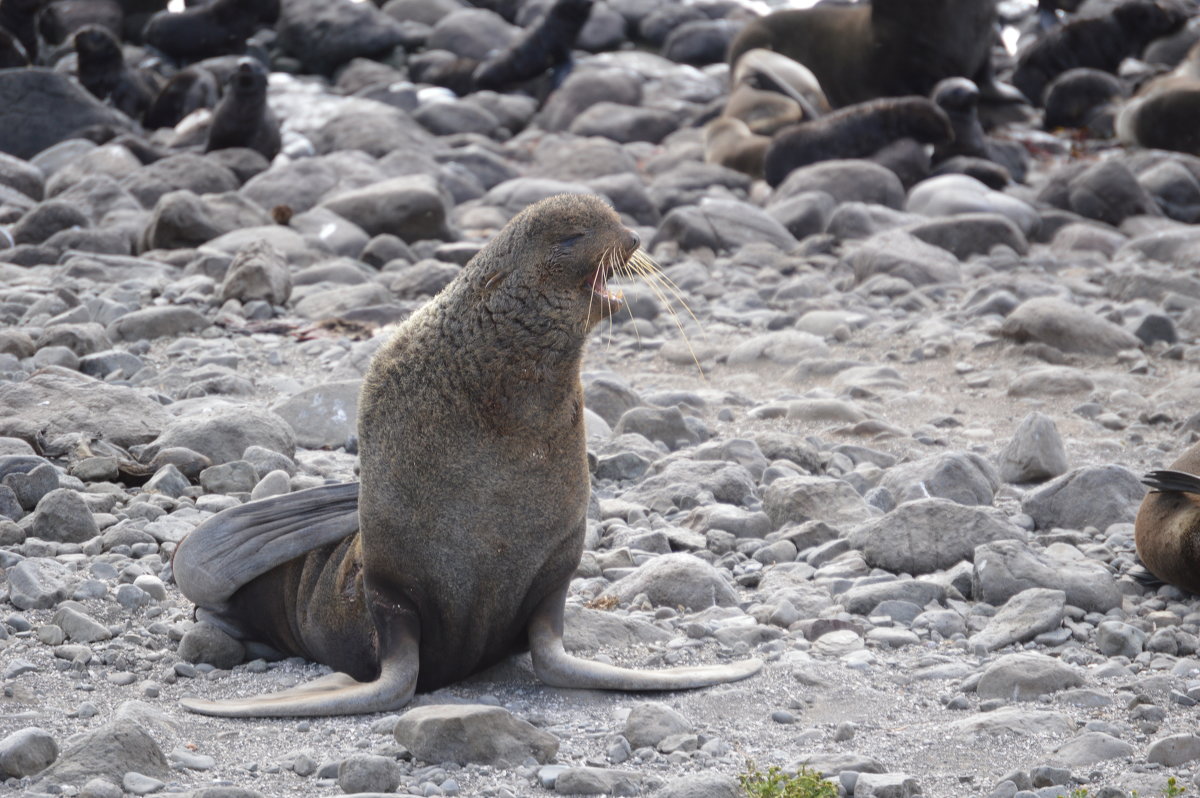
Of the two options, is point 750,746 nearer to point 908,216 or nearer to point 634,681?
point 634,681

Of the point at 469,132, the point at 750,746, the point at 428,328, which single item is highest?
the point at 428,328

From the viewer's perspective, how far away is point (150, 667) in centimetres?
445

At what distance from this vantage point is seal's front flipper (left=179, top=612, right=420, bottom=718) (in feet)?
13.1

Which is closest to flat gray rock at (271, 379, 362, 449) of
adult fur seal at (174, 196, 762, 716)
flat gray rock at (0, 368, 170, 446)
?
flat gray rock at (0, 368, 170, 446)

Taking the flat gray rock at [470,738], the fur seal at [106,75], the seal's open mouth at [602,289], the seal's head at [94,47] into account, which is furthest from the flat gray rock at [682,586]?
the seal's head at [94,47]

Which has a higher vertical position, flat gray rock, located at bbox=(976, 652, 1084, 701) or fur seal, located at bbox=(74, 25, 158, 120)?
flat gray rock, located at bbox=(976, 652, 1084, 701)

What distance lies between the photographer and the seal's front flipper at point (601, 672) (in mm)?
4227

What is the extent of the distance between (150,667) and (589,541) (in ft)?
6.44

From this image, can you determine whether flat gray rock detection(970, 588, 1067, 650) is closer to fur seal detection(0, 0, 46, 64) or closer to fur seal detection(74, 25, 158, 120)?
fur seal detection(74, 25, 158, 120)

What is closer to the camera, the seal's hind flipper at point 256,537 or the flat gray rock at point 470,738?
the flat gray rock at point 470,738

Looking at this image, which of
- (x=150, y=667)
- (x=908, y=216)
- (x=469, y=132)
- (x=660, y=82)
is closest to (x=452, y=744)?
(x=150, y=667)

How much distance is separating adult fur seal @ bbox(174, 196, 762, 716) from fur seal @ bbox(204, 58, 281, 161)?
43.9 feet

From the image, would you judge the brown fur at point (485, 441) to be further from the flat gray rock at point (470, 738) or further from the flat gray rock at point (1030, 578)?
the flat gray rock at point (1030, 578)

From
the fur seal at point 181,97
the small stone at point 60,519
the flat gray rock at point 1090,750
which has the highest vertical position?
the flat gray rock at point 1090,750
